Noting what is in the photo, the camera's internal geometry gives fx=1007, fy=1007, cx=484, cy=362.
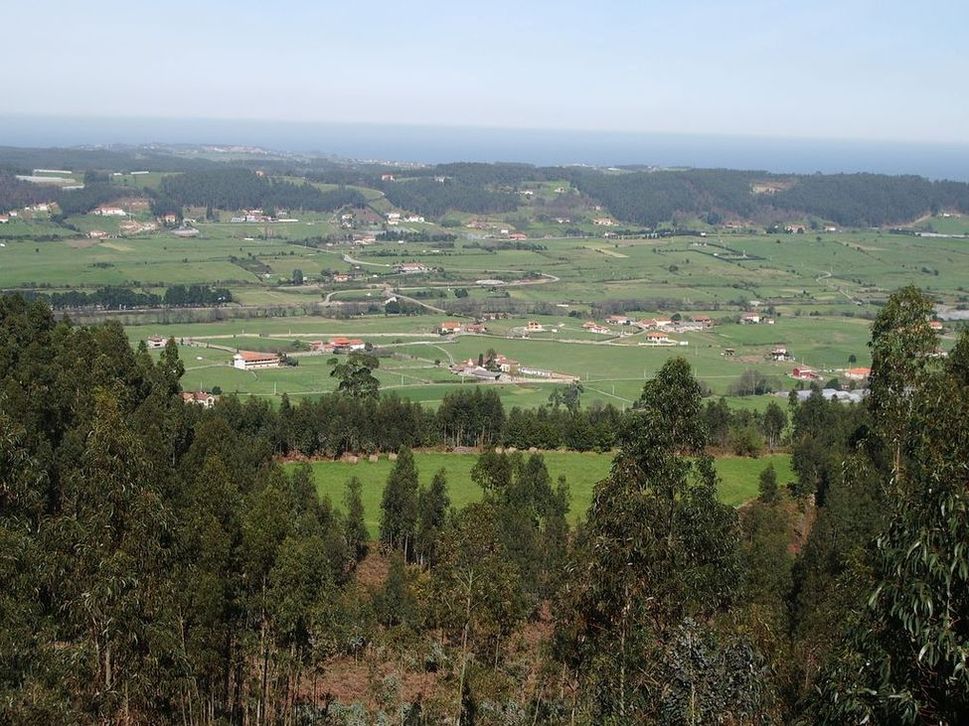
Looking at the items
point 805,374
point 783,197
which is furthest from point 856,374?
point 783,197

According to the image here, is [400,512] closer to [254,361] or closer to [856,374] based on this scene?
[254,361]

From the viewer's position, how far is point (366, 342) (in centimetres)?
6688

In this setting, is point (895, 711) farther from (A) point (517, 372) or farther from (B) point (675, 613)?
(A) point (517, 372)

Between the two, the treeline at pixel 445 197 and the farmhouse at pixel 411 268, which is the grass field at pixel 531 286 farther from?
the treeline at pixel 445 197

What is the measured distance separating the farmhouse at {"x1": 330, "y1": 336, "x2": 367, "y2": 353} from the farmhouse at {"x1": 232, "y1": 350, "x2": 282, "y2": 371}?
5.21 meters

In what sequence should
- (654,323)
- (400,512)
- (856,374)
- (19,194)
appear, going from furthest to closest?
(19,194) < (654,323) < (856,374) < (400,512)

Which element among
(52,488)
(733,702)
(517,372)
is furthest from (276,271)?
(733,702)

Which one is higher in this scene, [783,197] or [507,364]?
[783,197]

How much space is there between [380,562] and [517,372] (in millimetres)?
33485

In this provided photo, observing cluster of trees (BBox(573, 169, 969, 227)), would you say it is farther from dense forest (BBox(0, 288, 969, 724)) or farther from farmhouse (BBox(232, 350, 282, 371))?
dense forest (BBox(0, 288, 969, 724))

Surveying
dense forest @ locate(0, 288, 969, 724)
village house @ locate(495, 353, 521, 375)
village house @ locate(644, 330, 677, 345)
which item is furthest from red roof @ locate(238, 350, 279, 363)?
dense forest @ locate(0, 288, 969, 724)

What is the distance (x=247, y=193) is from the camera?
14762cm

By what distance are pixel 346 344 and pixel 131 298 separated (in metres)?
22.7

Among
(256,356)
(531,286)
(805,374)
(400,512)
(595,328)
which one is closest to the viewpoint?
(400,512)
